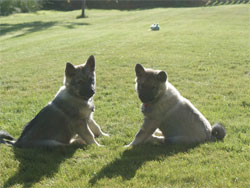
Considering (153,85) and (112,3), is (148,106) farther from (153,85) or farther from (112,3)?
(112,3)

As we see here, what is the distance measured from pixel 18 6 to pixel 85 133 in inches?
2015

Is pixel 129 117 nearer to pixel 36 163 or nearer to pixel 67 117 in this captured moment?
pixel 67 117

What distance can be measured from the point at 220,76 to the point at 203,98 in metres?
2.68

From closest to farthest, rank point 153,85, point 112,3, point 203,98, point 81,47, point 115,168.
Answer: point 115,168 < point 153,85 < point 203,98 < point 81,47 < point 112,3

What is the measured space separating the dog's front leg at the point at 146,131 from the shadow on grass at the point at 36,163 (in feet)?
3.88

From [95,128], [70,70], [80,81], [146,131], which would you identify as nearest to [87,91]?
[80,81]

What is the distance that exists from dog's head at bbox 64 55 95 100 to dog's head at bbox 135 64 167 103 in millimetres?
885

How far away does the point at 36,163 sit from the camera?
4.86 m

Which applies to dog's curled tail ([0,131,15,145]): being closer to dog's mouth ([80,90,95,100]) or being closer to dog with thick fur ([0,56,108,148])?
dog with thick fur ([0,56,108,148])

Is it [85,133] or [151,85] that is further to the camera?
[85,133]

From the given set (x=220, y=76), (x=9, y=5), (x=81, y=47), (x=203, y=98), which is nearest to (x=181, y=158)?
(x=203, y=98)

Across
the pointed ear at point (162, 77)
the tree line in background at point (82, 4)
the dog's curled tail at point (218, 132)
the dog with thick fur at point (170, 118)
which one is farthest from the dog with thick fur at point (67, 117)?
the tree line in background at point (82, 4)

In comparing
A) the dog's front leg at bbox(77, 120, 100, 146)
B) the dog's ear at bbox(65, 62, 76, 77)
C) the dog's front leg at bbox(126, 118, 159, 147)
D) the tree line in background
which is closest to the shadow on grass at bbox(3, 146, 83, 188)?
the dog's front leg at bbox(77, 120, 100, 146)

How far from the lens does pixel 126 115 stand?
697cm
